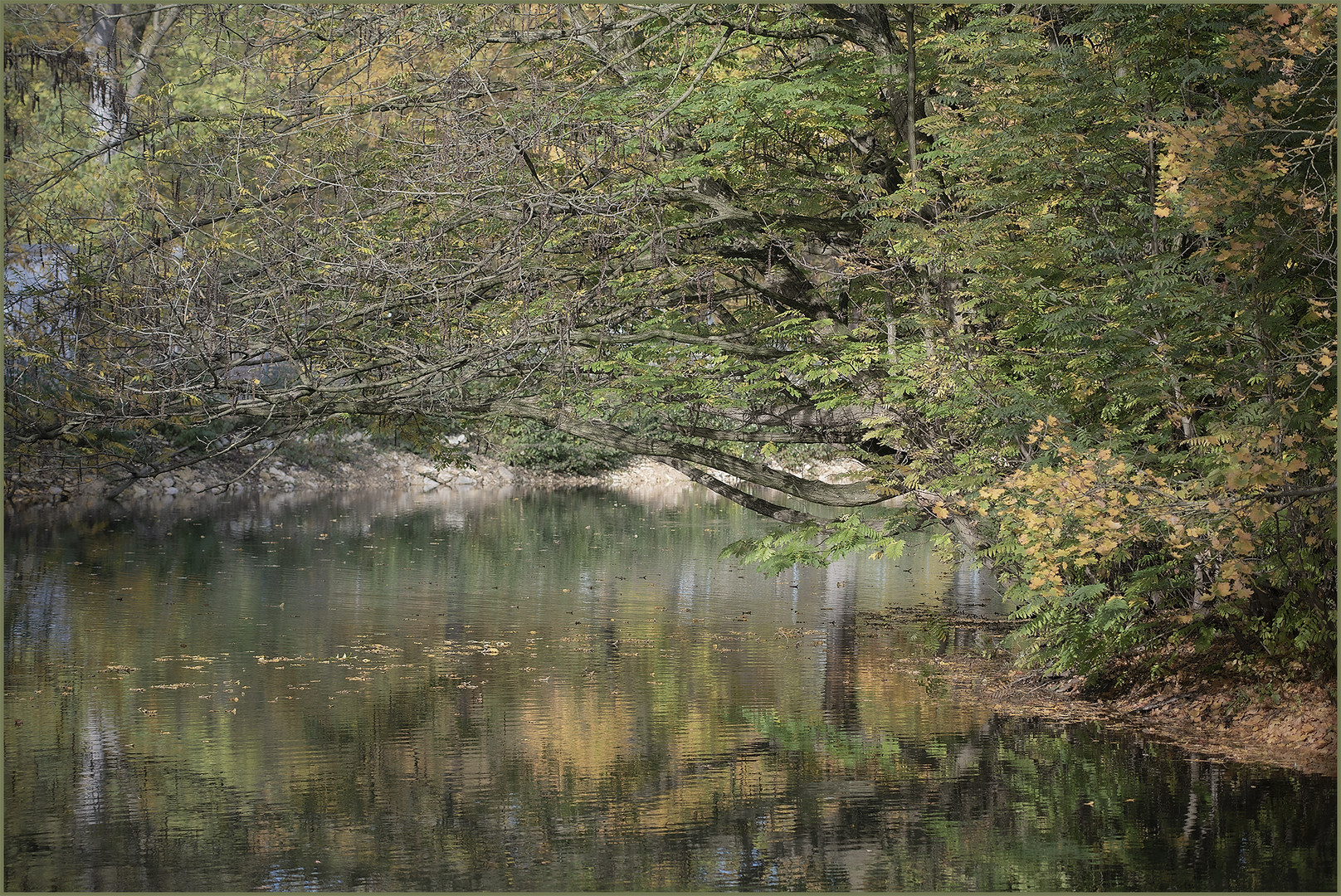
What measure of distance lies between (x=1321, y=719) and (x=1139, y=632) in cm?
188

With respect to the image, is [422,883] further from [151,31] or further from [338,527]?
[151,31]

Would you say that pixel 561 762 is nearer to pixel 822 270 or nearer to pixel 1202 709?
pixel 1202 709

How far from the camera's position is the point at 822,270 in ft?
43.0

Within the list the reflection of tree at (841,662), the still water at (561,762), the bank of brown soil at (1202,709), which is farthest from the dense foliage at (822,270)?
the still water at (561,762)

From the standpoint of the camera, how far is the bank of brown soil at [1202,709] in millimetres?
9648

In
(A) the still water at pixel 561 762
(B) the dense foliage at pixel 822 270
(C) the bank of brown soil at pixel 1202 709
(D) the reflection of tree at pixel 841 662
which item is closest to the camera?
(A) the still water at pixel 561 762

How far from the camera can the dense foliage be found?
9227 millimetres

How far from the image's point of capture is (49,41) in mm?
16547

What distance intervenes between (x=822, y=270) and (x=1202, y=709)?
17.4 feet

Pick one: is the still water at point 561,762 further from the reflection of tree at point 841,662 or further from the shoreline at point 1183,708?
the shoreline at point 1183,708

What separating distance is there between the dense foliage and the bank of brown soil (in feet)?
1.12

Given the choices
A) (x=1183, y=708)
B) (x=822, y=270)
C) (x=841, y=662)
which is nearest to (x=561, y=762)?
(x=841, y=662)

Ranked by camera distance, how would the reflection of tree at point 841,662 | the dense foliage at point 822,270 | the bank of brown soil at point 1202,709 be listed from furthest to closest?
1. the reflection of tree at point 841,662
2. the bank of brown soil at point 1202,709
3. the dense foliage at point 822,270

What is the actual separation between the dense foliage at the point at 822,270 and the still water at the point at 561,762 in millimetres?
1506
